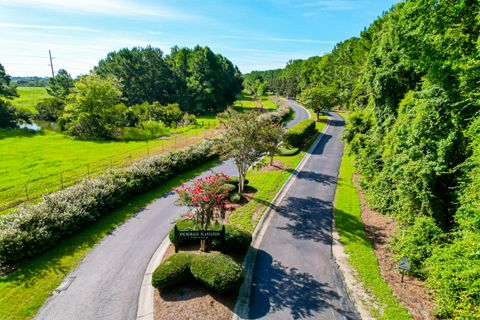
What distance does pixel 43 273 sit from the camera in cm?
962

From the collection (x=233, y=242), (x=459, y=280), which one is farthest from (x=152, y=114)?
(x=459, y=280)

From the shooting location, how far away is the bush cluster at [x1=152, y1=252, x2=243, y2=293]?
8.33 m

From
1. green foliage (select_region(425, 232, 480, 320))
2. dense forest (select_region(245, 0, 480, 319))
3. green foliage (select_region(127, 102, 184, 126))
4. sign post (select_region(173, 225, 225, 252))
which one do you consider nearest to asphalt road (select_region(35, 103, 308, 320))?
sign post (select_region(173, 225, 225, 252))

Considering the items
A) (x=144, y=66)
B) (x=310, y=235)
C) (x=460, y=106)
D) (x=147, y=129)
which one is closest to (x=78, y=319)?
(x=310, y=235)

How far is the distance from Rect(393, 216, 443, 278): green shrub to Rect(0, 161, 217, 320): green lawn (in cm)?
1317

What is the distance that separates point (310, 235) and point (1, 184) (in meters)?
21.5

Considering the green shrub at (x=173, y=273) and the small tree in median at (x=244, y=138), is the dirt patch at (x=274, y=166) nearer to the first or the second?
the small tree in median at (x=244, y=138)

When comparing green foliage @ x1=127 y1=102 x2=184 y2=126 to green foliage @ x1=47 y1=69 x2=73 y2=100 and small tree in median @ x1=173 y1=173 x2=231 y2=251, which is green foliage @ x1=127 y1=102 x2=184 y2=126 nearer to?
green foliage @ x1=47 y1=69 x2=73 y2=100

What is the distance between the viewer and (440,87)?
33.8 feet

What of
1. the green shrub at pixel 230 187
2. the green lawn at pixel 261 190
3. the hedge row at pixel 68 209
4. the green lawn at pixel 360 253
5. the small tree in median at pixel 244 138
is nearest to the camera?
the green lawn at pixel 360 253

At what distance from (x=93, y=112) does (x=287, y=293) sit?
39.4m

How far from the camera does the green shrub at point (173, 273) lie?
853 cm

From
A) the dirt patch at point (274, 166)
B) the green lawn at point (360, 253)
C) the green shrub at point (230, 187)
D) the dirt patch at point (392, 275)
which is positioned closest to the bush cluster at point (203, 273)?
the green lawn at point (360, 253)

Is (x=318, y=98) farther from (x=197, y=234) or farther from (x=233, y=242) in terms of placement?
(x=197, y=234)
